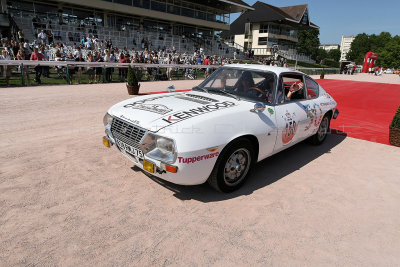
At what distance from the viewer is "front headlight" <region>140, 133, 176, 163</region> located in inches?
111

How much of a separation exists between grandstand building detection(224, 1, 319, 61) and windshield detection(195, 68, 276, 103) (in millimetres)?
53006

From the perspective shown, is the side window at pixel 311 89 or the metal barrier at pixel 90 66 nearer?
the side window at pixel 311 89

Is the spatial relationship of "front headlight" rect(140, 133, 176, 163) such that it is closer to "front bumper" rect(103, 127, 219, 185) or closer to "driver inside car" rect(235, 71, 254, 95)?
"front bumper" rect(103, 127, 219, 185)

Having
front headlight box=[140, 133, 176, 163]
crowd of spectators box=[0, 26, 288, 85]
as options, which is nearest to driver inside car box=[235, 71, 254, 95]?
front headlight box=[140, 133, 176, 163]

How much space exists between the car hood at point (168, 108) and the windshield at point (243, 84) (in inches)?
10.6

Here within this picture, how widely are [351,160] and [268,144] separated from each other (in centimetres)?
230

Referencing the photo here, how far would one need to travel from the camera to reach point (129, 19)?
29969mm

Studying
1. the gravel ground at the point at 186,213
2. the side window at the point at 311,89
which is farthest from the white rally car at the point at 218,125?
the gravel ground at the point at 186,213

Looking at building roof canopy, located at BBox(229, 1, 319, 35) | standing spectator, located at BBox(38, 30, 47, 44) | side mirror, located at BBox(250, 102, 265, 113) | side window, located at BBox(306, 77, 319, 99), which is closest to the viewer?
side mirror, located at BBox(250, 102, 265, 113)

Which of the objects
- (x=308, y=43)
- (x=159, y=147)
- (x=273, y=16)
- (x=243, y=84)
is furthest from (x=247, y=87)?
(x=308, y=43)

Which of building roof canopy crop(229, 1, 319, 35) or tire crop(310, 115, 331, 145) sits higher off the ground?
building roof canopy crop(229, 1, 319, 35)

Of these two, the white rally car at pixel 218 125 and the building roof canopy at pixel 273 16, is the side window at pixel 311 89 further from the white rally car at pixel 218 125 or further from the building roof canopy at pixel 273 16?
the building roof canopy at pixel 273 16

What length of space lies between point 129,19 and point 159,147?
1237 inches

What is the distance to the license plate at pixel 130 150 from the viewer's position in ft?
10.0
